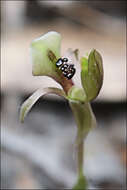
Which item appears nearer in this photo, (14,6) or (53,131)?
(53,131)

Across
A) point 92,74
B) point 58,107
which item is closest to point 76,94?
point 92,74

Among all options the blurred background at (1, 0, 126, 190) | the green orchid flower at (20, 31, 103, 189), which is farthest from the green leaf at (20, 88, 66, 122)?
the blurred background at (1, 0, 126, 190)

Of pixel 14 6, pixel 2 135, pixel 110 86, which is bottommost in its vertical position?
pixel 2 135

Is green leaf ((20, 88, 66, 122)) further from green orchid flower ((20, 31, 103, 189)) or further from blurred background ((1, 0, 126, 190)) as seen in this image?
blurred background ((1, 0, 126, 190))

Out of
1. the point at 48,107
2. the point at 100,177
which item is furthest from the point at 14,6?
the point at 100,177

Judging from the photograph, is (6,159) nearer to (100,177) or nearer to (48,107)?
(100,177)

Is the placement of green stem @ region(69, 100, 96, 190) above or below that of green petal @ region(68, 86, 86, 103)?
below

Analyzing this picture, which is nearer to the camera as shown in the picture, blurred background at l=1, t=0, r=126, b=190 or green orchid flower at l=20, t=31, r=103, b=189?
green orchid flower at l=20, t=31, r=103, b=189
